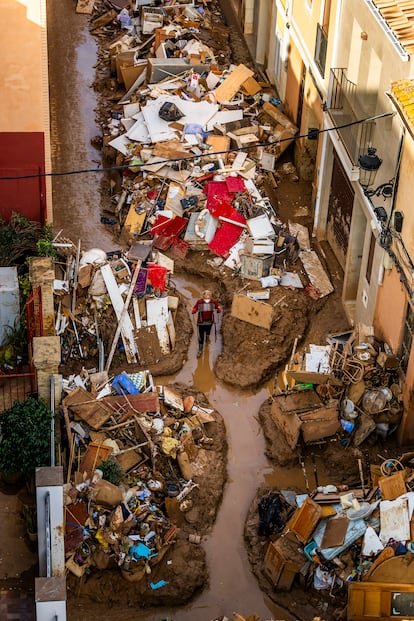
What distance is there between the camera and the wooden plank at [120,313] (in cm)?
2328

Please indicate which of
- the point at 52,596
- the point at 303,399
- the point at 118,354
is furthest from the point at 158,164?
the point at 52,596

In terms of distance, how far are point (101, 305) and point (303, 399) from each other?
17.4 ft

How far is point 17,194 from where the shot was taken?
23984 millimetres

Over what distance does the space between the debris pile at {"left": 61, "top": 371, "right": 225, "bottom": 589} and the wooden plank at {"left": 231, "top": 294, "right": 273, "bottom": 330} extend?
2667 millimetres

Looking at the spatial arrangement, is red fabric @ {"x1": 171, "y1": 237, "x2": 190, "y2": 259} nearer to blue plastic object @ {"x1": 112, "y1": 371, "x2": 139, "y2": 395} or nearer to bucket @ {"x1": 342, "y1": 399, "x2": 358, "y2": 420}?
blue plastic object @ {"x1": 112, "y1": 371, "x2": 139, "y2": 395}

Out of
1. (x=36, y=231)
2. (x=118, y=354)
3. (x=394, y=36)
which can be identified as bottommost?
(x=118, y=354)

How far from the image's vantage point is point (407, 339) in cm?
2056

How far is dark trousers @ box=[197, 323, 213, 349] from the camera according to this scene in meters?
23.5

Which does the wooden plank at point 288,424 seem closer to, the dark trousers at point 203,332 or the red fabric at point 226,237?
the dark trousers at point 203,332

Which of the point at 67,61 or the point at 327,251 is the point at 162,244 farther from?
the point at 67,61

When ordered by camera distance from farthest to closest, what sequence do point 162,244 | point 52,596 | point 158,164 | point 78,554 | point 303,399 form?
point 158,164, point 162,244, point 303,399, point 78,554, point 52,596

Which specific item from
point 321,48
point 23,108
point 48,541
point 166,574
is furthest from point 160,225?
point 48,541

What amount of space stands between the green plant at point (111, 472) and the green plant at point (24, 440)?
125 cm

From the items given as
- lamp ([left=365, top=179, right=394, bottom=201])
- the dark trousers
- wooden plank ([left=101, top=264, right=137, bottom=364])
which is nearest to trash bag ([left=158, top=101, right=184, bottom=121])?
wooden plank ([left=101, top=264, right=137, bottom=364])
